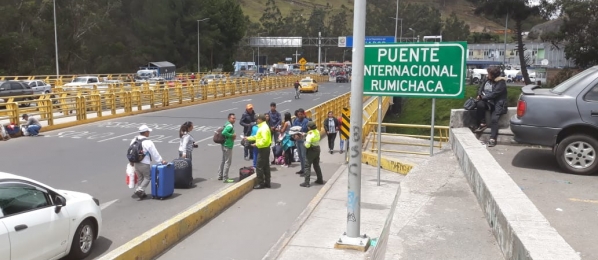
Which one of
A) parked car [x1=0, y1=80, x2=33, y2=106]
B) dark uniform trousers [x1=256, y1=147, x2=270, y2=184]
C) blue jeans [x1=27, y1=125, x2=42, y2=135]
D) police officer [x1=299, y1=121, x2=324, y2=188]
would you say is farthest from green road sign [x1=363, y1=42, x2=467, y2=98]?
parked car [x1=0, y1=80, x2=33, y2=106]

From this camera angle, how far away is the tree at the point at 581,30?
3738cm

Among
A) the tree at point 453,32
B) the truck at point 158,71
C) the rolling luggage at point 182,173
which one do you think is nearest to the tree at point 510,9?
the truck at point 158,71

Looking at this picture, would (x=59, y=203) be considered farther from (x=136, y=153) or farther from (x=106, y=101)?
(x=106, y=101)

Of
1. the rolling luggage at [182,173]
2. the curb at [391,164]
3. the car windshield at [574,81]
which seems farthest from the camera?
the curb at [391,164]

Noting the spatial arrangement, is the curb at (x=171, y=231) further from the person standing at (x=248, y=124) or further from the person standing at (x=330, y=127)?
the person standing at (x=330, y=127)

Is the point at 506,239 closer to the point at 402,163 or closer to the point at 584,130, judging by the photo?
the point at 584,130

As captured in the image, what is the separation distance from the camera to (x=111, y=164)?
13.8m

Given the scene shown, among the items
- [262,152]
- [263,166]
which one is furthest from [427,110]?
[262,152]

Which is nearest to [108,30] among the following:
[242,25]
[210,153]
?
[242,25]

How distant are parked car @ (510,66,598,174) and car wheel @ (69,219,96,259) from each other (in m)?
6.41

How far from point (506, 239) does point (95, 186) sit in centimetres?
933

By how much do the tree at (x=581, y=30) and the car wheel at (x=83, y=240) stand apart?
1545 inches

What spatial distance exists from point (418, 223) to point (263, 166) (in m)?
6.82

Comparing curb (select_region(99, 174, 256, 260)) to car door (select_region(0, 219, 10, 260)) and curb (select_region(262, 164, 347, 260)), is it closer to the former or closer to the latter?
car door (select_region(0, 219, 10, 260))
